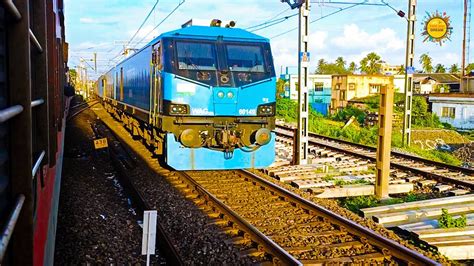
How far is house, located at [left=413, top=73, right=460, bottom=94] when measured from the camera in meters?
59.2

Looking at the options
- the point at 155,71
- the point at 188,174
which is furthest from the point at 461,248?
the point at 155,71

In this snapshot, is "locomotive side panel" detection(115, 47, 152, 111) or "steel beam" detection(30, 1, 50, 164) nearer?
"steel beam" detection(30, 1, 50, 164)

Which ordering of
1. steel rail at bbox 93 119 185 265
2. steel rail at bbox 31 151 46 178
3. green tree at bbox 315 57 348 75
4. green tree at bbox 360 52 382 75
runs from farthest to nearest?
green tree at bbox 315 57 348 75 < green tree at bbox 360 52 382 75 < steel rail at bbox 93 119 185 265 < steel rail at bbox 31 151 46 178

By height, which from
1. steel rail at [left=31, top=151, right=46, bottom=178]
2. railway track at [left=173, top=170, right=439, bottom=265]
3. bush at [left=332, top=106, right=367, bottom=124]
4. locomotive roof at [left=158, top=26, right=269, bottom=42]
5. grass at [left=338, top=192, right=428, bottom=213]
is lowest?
grass at [left=338, top=192, right=428, bottom=213]

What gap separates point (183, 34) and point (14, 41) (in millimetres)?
8125

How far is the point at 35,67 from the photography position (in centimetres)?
260

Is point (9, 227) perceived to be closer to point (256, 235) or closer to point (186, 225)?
point (256, 235)

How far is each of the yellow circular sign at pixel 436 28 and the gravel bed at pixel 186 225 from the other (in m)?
15.8

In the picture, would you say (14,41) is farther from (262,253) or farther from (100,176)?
(100,176)

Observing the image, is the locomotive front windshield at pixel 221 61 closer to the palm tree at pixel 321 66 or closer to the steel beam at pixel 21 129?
the steel beam at pixel 21 129

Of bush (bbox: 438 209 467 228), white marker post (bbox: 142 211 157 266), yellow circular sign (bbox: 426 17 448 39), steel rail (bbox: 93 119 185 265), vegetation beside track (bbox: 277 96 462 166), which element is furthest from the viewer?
yellow circular sign (bbox: 426 17 448 39)

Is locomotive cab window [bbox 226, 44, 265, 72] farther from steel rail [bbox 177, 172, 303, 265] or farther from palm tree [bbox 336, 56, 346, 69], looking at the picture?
palm tree [bbox 336, 56, 346, 69]

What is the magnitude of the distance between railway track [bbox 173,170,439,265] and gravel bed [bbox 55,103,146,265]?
4.14 ft

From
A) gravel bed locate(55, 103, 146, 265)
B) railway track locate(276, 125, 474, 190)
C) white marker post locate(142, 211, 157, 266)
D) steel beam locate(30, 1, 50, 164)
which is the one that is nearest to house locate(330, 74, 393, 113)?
railway track locate(276, 125, 474, 190)
